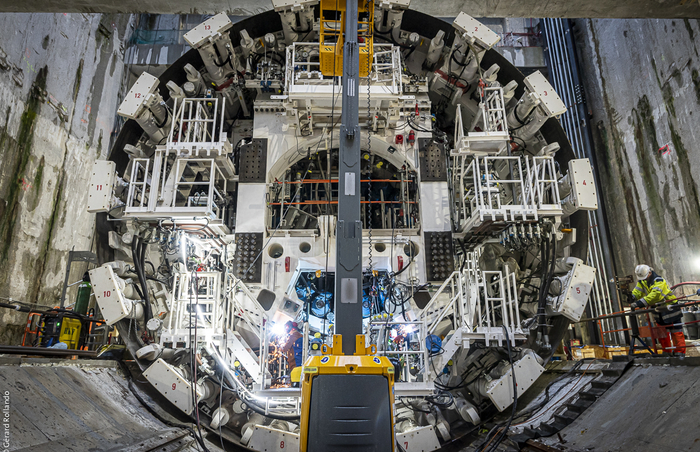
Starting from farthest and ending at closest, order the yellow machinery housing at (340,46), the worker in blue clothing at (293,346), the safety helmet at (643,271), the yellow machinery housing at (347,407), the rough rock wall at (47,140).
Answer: the rough rock wall at (47,140) < the worker in blue clothing at (293,346) < the yellow machinery housing at (340,46) < the safety helmet at (643,271) < the yellow machinery housing at (347,407)

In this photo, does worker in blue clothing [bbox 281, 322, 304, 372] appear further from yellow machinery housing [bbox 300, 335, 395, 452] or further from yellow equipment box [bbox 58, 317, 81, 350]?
yellow equipment box [bbox 58, 317, 81, 350]

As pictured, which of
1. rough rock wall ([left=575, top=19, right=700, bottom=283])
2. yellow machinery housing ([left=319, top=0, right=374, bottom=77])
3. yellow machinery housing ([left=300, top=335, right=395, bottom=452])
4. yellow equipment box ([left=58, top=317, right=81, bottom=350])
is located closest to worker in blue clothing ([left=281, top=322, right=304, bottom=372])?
yellow machinery housing ([left=300, top=335, right=395, bottom=452])

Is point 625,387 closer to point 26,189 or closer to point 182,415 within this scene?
point 182,415

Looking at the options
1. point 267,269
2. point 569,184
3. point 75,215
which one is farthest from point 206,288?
point 569,184

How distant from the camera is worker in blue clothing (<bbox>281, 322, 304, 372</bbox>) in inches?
294

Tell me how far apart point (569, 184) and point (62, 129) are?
39.3ft

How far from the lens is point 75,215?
11305mm

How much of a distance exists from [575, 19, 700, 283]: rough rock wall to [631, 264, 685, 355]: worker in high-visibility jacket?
349 centimetres

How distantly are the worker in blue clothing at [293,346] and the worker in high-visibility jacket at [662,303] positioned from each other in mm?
5354

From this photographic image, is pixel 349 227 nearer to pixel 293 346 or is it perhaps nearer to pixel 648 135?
pixel 293 346

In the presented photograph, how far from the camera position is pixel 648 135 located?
33.0 ft

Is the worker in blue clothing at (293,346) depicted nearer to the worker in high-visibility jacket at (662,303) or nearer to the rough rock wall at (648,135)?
the worker in high-visibility jacket at (662,303)

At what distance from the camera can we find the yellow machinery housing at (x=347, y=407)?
3855mm

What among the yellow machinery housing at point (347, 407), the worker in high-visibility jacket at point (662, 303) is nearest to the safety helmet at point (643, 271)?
the worker in high-visibility jacket at point (662, 303)
